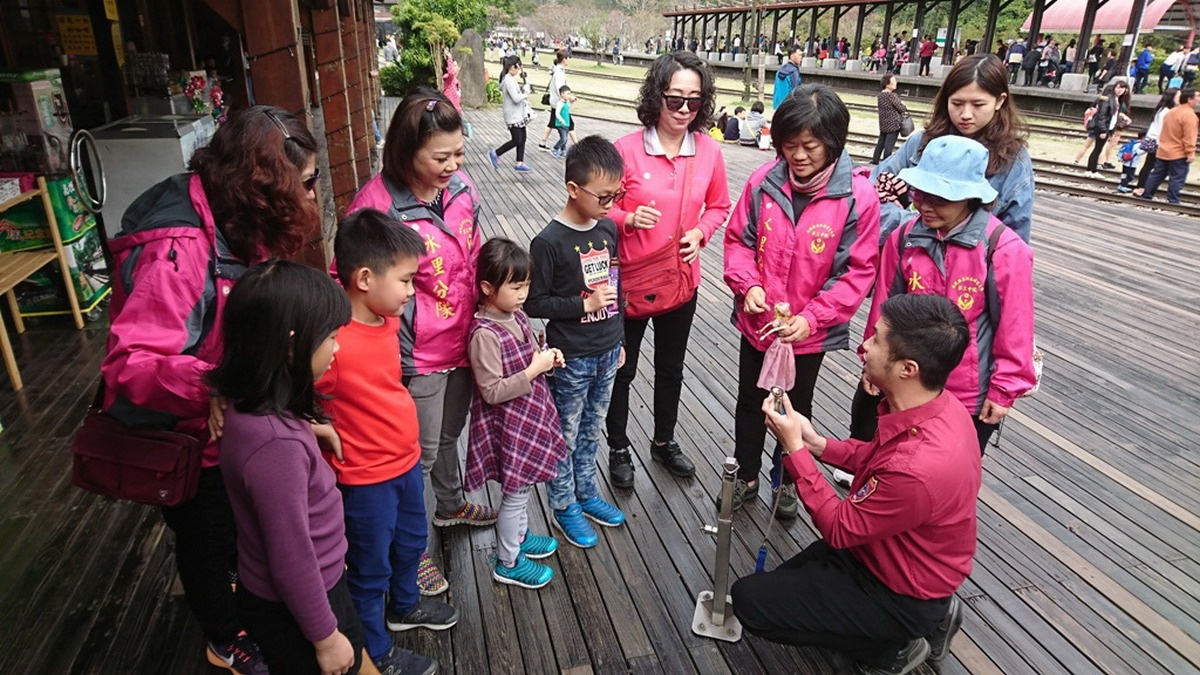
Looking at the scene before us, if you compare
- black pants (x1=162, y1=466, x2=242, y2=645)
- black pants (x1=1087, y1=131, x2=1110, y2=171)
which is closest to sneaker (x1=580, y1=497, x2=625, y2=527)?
black pants (x1=162, y1=466, x2=242, y2=645)

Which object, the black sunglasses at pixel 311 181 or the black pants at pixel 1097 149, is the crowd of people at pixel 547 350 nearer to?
the black sunglasses at pixel 311 181

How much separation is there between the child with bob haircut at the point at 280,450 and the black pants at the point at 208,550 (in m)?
→ 0.41

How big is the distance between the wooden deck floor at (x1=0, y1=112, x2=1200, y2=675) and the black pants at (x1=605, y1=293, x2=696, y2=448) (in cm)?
28

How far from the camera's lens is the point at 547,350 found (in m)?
2.31

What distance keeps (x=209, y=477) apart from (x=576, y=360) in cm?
116

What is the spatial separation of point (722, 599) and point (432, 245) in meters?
1.42

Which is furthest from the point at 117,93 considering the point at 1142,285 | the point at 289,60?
the point at 1142,285

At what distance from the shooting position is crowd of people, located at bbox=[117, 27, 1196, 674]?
4.89ft

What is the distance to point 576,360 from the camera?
8.11 ft

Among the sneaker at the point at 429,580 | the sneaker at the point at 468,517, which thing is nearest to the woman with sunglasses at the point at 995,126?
the sneaker at the point at 468,517

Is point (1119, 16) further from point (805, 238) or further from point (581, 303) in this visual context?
point (581, 303)

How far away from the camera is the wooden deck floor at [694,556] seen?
218 cm

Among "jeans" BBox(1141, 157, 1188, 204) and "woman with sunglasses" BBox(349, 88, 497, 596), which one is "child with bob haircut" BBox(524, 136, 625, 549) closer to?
"woman with sunglasses" BBox(349, 88, 497, 596)

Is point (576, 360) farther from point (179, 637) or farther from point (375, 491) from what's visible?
point (179, 637)
